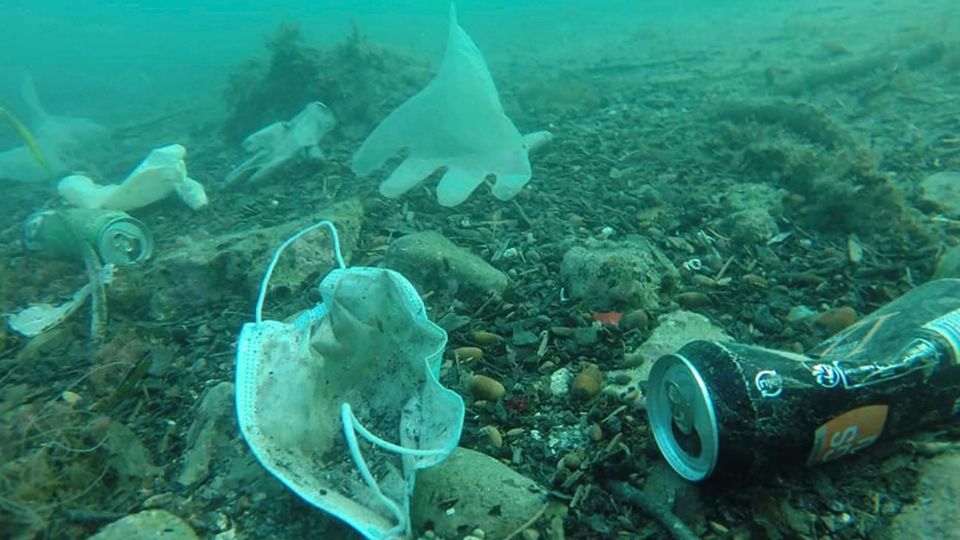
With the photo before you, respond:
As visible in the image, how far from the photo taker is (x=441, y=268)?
3295mm

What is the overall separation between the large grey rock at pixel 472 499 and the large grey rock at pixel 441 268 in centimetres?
135

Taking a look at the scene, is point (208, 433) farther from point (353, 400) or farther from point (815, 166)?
point (815, 166)

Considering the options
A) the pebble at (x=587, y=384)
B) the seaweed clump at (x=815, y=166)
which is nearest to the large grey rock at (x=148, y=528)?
the pebble at (x=587, y=384)

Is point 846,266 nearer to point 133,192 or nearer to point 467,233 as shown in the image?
point 467,233

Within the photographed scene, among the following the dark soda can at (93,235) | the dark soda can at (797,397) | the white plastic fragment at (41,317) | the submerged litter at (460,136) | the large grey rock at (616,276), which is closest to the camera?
the dark soda can at (797,397)

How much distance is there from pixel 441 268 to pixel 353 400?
1217mm

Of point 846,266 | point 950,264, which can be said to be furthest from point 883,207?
point 950,264

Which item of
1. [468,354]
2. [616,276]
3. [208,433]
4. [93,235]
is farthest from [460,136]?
[208,433]

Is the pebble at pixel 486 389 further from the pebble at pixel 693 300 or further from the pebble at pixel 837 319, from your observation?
the pebble at pixel 837 319

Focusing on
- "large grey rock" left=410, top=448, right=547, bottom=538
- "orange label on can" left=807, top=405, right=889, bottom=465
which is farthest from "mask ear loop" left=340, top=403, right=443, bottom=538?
"orange label on can" left=807, top=405, right=889, bottom=465

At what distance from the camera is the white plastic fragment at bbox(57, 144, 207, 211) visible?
4688 mm

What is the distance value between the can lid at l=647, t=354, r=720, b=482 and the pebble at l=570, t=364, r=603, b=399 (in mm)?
411

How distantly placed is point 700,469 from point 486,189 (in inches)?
130

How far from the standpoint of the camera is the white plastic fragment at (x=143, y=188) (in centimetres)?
469
